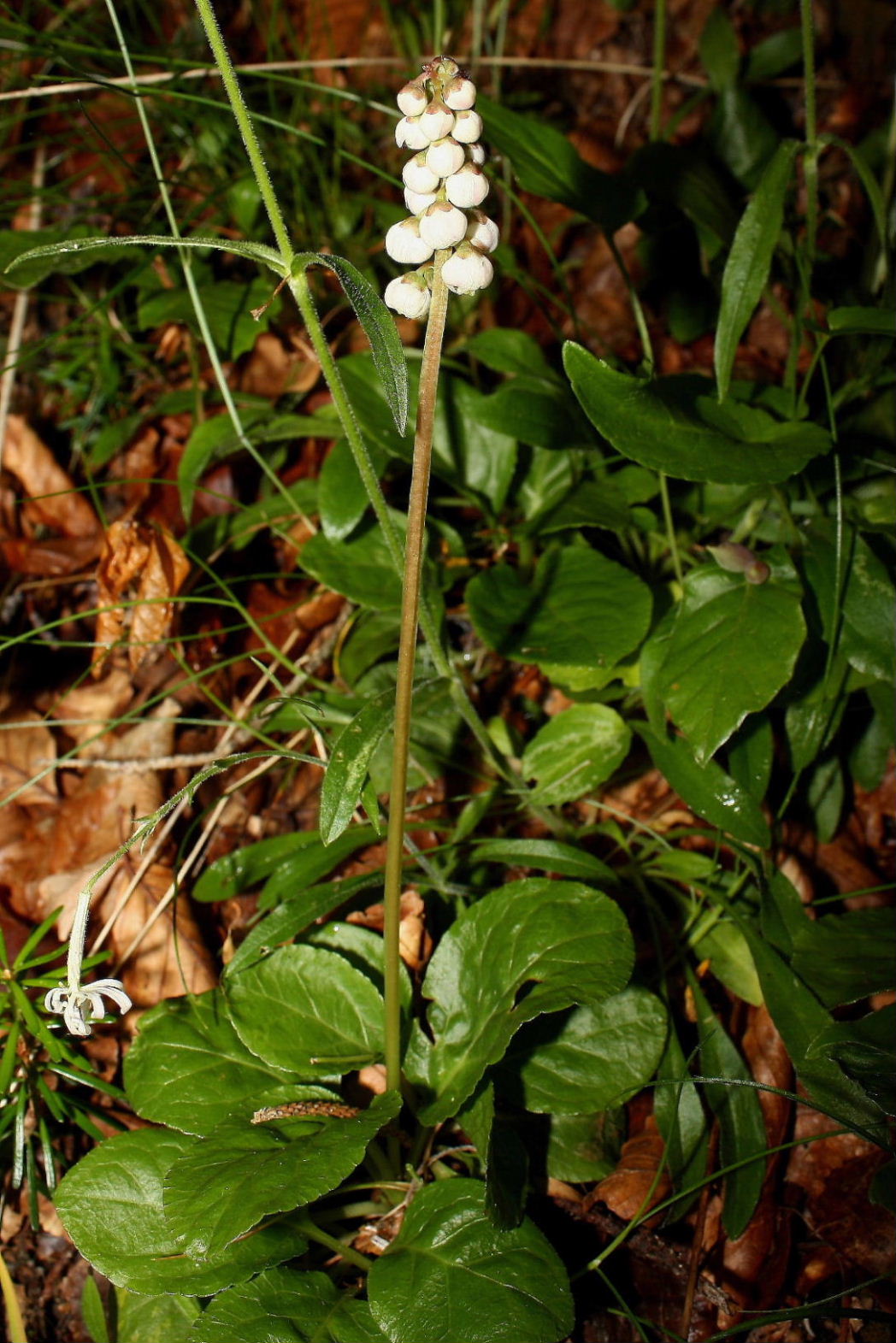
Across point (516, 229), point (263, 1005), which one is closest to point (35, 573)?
point (263, 1005)

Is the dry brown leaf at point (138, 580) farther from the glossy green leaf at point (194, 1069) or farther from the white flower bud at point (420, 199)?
the white flower bud at point (420, 199)

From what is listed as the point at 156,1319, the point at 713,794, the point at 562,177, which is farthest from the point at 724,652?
the point at 156,1319

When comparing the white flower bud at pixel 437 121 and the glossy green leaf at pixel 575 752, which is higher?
the white flower bud at pixel 437 121

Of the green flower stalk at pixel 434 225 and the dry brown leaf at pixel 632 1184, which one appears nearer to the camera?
the green flower stalk at pixel 434 225

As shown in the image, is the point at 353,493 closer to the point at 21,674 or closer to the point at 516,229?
the point at 21,674

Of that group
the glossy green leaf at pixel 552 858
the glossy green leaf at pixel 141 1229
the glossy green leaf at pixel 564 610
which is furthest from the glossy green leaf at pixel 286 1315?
the glossy green leaf at pixel 564 610

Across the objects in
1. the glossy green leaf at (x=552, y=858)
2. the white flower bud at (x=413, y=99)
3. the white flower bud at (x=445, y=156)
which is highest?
the white flower bud at (x=413, y=99)

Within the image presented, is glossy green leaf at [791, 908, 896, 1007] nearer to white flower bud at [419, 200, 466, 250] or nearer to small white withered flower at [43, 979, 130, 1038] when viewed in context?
small white withered flower at [43, 979, 130, 1038]
